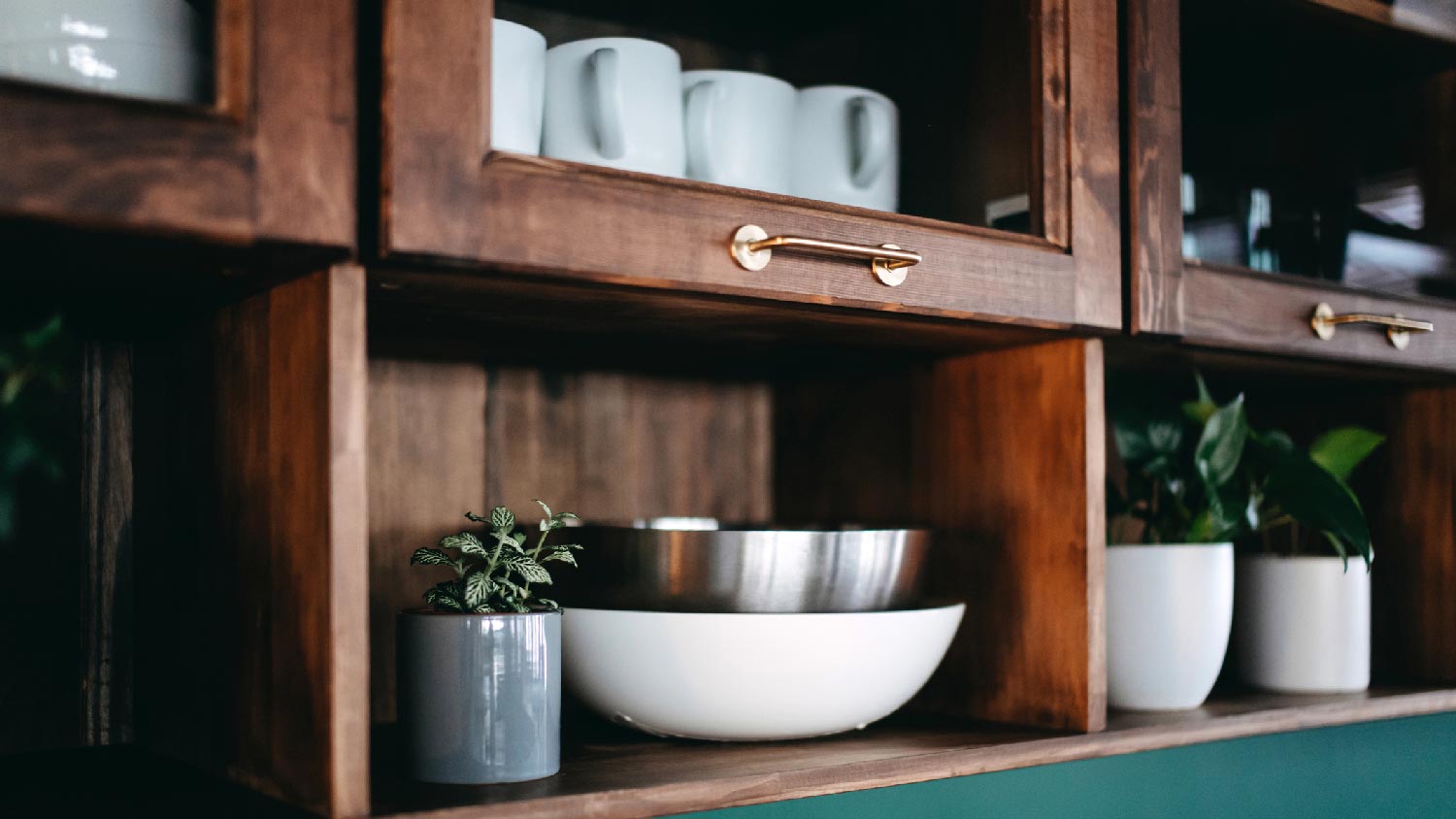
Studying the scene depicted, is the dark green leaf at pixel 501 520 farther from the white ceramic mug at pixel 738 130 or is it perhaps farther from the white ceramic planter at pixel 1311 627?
the white ceramic planter at pixel 1311 627

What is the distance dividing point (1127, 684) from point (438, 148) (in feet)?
2.30

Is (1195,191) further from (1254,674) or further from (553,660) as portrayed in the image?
(553,660)

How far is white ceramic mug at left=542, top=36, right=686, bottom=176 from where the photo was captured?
2.35ft

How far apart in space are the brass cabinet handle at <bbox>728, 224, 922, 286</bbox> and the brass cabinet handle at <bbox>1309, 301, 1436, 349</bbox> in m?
A: 0.43

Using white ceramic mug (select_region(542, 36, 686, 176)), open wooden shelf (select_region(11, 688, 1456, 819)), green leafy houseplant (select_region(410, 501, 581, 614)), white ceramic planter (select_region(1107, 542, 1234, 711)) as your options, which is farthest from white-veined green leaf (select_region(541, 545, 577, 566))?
white ceramic planter (select_region(1107, 542, 1234, 711))

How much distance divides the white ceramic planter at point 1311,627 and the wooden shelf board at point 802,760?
2.0 inches

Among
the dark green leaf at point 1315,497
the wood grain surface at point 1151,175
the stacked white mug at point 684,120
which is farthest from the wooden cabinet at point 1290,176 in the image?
the stacked white mug at point 684,120

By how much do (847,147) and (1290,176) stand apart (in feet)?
1.78

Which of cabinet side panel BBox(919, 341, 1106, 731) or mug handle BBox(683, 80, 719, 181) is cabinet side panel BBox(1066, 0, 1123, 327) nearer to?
cabinet side panel BBox(919, 341, 1106, 731)

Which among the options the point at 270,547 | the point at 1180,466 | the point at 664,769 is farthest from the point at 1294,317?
the point at 270,547

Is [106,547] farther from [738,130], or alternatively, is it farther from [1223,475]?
[1223,475]

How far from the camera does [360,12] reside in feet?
2.07

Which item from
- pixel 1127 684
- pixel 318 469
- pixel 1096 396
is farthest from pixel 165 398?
pixel 1127 684

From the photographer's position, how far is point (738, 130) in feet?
2.66
